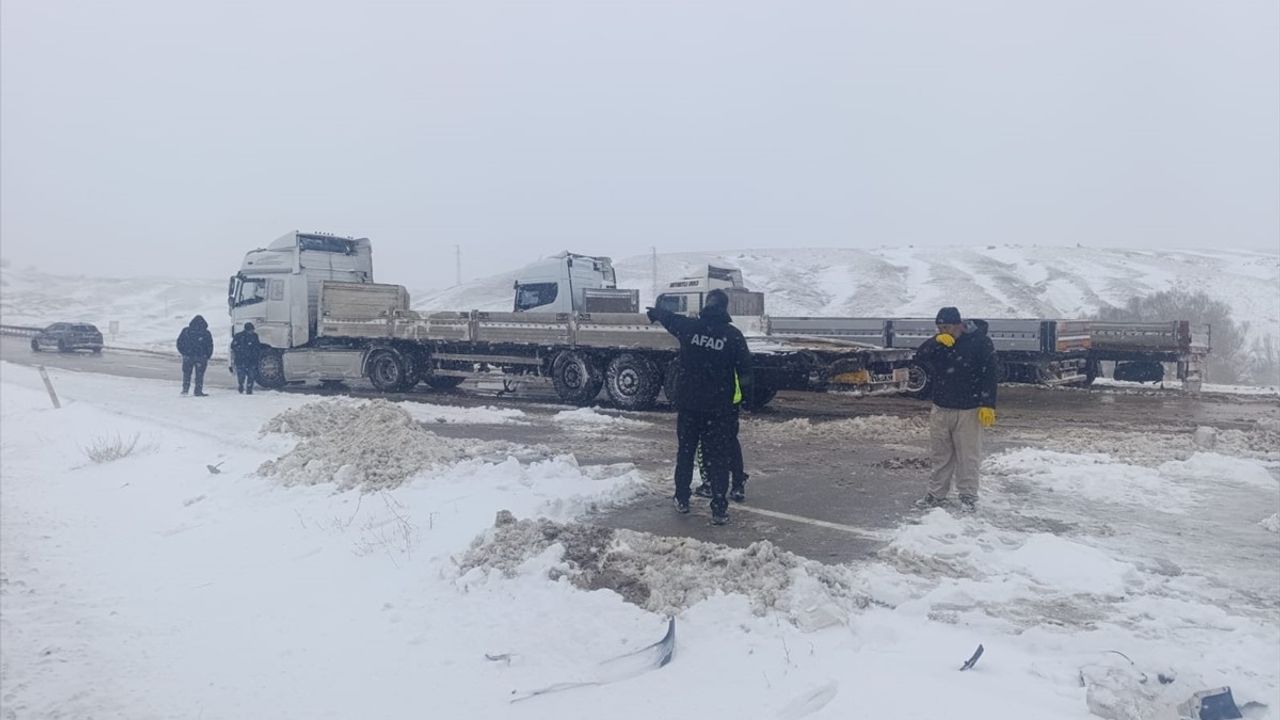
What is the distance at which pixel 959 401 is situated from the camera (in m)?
7.12

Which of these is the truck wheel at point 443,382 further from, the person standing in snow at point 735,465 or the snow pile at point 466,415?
the person standing in snow at point 735,465

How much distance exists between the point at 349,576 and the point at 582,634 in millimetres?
2153

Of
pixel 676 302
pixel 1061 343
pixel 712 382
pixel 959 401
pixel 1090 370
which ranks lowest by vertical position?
pixel 1090 370

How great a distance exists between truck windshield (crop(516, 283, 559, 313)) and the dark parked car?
28.5 metres

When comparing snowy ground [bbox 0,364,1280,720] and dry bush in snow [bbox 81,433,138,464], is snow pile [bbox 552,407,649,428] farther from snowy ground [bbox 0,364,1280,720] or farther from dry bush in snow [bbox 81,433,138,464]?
dry bush in snow [bbox 81,433,138,464]

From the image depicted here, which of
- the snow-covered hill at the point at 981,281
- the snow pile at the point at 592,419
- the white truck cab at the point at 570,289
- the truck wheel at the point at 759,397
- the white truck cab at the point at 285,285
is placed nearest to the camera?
the snow pile at the point at 592,419

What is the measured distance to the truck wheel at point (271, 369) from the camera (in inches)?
781

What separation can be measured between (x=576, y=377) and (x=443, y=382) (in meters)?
4.56

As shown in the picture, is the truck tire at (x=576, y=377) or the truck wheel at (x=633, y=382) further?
the truck tire at (x=576, y=377)

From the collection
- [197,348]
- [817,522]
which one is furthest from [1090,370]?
[197,348]

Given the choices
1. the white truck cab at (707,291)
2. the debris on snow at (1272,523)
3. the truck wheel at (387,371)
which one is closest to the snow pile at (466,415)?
the truck wheel at (387,371)

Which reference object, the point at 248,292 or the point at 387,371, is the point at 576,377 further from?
the point at 248,292

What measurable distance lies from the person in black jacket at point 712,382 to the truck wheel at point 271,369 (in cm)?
1563

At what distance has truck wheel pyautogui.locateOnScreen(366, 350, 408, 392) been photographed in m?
19.1
